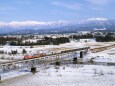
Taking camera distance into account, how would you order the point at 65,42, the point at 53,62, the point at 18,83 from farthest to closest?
the point at 65,42
the point at 53,62
the point at 18,83

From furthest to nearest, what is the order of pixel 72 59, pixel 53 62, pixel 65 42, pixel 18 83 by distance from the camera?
pixel 65 42, pixel 72 59, pixel 53 62, pixel 18 83

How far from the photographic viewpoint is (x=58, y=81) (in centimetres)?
3108

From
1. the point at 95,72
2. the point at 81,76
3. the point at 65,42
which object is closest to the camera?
Result: the point at 81,76

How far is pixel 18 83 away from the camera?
30.9 metres

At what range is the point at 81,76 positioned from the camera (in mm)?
34062

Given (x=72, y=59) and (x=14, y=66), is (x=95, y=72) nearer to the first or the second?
(x=14, y=66)

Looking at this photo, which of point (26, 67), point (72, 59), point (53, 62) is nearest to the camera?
point (26, 67)

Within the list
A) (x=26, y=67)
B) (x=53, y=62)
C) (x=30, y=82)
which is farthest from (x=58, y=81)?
(x=53, y=62)

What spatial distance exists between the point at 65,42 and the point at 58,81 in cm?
7662

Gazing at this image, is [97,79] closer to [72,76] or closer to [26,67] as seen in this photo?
[72,76]

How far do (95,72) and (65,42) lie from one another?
71040mm

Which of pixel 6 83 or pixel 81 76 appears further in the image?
pixel 81 76

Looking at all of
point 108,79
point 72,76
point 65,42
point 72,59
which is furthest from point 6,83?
point 65,42

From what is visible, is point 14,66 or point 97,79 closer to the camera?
point 97,79
